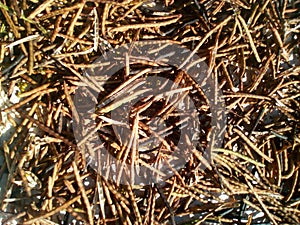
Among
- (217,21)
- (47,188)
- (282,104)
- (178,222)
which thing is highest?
(217,21)

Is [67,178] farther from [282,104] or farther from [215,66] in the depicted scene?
[282,104]

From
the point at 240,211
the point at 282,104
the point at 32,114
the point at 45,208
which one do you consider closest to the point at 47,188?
the point at 45,208

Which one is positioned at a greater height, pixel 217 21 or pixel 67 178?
pixel 217 21

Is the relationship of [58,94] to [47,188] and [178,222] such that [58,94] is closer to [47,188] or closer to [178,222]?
[47,188]

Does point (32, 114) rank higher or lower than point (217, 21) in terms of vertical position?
lower

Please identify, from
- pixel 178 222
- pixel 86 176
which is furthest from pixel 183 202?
pixel 86 176

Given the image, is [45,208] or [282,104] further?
[282,104]
